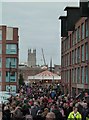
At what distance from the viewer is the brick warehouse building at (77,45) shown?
142ft

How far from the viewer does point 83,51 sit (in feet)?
150

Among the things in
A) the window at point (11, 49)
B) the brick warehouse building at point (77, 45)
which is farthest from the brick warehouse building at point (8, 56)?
the brick warehouse building at point (77, 45)

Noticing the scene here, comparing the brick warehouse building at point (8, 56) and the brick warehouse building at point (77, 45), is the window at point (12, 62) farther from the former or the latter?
the brick warehouse building at point (77, 45)

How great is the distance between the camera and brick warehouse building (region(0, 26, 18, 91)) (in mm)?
69750

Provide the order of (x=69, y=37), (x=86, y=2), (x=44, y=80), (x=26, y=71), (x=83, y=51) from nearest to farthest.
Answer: (x=86, y=2) → (x=83, y=51) → (x=69, y=37) → (x=44, y=80) → (x=26, y=71)

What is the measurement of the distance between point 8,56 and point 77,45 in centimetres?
2388

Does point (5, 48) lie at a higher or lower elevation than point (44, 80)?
higher

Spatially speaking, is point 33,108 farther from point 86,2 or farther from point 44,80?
point 44,80

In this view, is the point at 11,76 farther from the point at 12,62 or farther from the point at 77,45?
the point at 77,45

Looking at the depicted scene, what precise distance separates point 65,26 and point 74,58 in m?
9.69

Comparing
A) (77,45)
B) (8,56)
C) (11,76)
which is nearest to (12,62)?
(8,56)

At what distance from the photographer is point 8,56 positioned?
2805 inches

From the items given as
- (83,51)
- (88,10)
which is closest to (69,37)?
(83,51)

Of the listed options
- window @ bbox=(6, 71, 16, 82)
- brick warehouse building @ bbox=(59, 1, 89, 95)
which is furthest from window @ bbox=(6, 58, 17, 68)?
brick warehouse building @ bbox=(59, 1, 89, 95)
